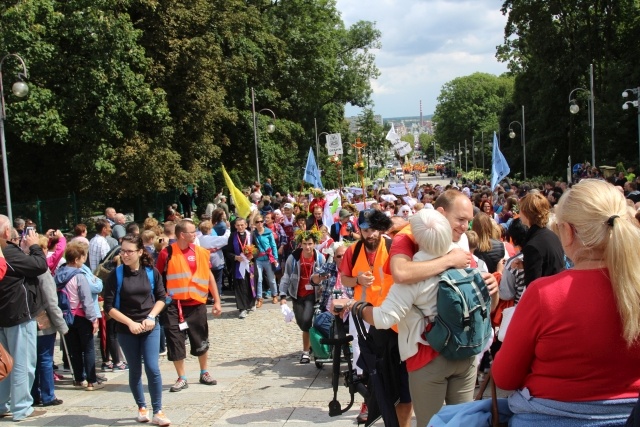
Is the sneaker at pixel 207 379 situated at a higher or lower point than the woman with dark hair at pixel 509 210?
lower

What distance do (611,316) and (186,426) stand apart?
17.0ft

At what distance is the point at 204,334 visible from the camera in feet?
26.5

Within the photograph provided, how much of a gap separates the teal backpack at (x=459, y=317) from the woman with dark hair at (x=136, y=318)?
360 centimetres

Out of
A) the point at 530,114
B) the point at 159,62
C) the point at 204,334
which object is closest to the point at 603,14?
the point at 530,114

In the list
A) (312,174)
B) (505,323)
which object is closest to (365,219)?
(505,323)

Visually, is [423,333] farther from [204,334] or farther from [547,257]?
[204,334]

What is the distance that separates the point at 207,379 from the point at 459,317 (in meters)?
5.06

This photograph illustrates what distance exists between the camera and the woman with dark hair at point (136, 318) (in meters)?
6.71

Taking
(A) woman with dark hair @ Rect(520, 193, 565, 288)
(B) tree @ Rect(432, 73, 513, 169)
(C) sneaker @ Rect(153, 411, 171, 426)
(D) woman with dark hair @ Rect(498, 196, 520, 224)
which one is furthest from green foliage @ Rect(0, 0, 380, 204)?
(B) tree @ Rect(432, 73, 513, 169)

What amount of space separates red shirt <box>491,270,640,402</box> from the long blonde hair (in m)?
0.05

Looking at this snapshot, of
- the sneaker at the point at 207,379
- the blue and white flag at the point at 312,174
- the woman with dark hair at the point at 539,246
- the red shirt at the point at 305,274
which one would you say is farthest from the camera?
the blue and white flag at the point at 312,174

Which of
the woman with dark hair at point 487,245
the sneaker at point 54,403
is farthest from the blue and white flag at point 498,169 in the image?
the sneaker at point 54,403

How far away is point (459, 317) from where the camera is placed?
382 cm

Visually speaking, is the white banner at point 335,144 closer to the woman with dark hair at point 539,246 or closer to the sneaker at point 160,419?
the sneaker at point 160,419
